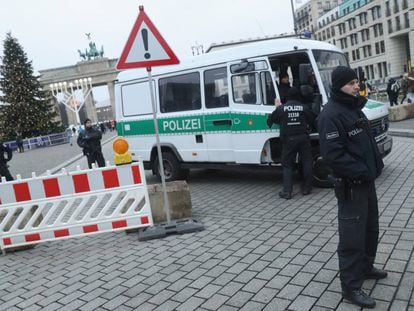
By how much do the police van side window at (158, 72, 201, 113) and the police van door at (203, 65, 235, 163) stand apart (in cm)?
28

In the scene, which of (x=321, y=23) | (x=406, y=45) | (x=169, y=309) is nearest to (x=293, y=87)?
(x=169, y=309)

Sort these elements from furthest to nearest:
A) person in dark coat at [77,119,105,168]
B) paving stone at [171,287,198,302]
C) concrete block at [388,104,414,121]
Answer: concrete block at [388,104,414,121] → person in dark coat at [77,119,105,168] → paving stone at [171,287,198,302]

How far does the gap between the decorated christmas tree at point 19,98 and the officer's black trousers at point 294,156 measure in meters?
37.6

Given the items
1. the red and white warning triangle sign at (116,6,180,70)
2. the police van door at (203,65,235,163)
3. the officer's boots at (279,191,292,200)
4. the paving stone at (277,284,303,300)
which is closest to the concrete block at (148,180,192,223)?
the officer's boots at (279,191,292,200)

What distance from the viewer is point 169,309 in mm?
3613

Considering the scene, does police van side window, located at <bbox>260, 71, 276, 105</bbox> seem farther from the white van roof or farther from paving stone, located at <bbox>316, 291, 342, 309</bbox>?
paving stone, located at <bbox>316, 291, 342, 309</bbox>

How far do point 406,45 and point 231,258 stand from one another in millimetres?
77918

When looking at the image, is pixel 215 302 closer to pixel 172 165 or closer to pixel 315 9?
pixel 172 165

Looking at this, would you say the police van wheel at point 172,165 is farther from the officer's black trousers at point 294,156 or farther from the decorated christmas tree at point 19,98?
the decorated christmas tree at point 19,98

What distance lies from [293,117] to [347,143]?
11.6ft

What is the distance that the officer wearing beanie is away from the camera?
326 centimetres

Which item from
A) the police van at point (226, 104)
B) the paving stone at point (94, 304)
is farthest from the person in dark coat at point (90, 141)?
the paving stone at point (94, 304)

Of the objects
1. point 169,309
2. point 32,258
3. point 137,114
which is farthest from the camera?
point 137,114

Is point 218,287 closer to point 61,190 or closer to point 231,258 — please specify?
point 231,258
